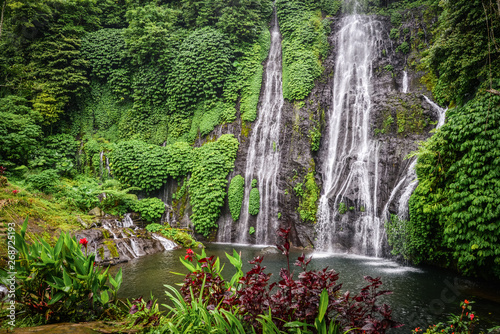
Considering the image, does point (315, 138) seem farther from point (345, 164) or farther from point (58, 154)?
point (58, 154)

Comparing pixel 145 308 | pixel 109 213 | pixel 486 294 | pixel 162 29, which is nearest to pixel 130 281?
pixel 145 308

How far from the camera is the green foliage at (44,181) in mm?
11281

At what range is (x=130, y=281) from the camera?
6.66 meters

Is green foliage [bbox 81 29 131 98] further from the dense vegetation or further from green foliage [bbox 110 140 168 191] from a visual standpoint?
the dense vegetation

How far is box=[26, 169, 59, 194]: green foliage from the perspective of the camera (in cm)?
1128

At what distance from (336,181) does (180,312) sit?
34.7 feet

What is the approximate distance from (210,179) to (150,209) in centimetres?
346

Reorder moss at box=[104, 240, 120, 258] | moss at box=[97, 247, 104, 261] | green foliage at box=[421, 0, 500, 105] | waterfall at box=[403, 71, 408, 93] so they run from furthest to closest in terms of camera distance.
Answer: waterfall at box=[403, 71, 408, 93]
moss at box=[104, 240, 120, 258]
moss at box=[97, 247, 104, 261]
green foliage at box=[421, 0, 500, 105]

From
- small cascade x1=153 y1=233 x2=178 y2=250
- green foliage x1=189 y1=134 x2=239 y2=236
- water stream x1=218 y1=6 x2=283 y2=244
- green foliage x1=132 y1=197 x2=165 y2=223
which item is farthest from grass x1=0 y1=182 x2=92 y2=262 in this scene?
water stream x1=218 y1=6 x2=283 y2=244

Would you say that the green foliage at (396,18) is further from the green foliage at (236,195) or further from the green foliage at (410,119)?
the green foliage at (236,195)

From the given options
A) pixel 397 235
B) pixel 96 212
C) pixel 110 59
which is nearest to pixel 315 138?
pixel 397 235

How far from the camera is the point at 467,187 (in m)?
6.10

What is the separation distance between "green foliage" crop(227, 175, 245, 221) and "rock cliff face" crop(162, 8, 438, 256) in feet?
1.37

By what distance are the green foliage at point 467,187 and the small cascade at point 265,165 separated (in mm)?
6893
